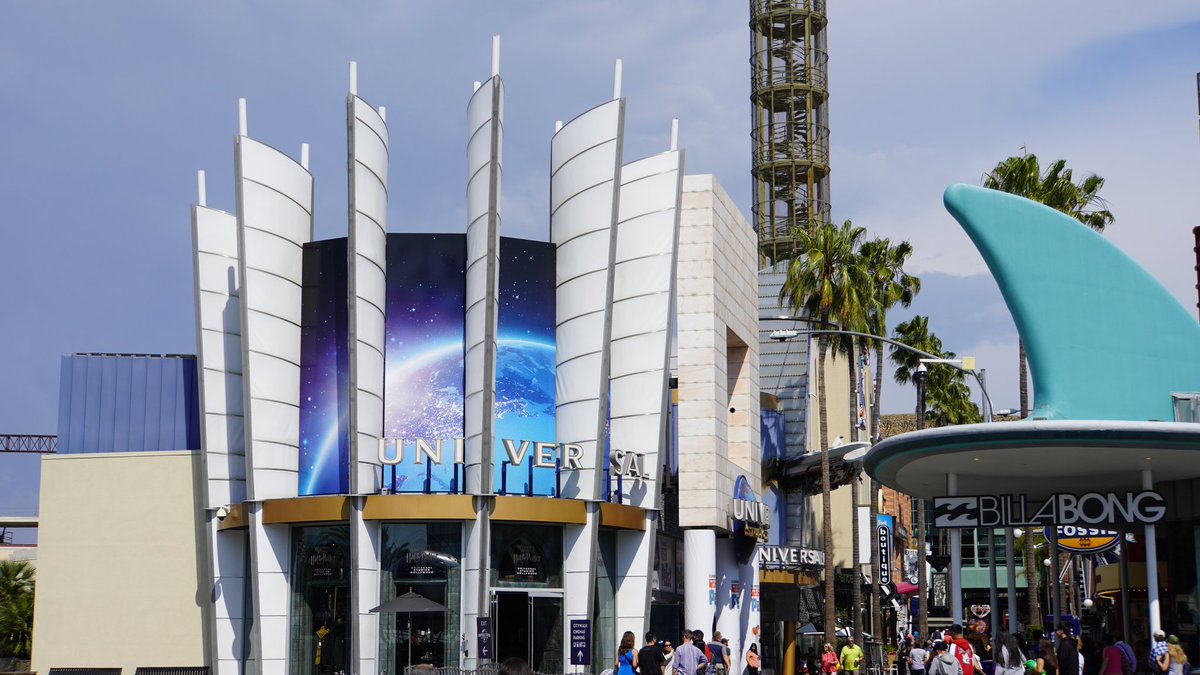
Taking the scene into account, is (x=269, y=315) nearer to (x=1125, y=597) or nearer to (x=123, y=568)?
(x=123, y=568)

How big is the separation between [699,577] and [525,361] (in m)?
8.67

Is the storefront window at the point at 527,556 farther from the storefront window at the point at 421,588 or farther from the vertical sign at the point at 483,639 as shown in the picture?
the vertical sign at the point at 483,639

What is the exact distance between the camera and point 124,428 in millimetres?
41250

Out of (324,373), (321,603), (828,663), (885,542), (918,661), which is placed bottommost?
(828,663)

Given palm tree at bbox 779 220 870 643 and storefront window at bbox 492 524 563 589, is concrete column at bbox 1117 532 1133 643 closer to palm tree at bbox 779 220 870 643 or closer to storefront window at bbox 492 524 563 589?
storefront window at bbox 492 524 563 589

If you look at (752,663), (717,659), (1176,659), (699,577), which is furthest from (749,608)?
(1176,659)

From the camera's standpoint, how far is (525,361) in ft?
124

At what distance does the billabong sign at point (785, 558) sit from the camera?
1858 inches

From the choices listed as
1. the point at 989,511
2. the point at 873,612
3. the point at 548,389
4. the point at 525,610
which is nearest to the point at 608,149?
the point at 548,389

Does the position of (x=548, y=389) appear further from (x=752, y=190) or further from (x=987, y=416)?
(x=752, y=190)

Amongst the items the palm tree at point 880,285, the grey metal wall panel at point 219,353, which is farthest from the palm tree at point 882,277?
the grey metal wall panel at point 219,353

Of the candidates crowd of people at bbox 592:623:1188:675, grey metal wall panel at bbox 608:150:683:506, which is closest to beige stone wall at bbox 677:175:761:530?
grey metal wall panel at bbox 608:150:683:506

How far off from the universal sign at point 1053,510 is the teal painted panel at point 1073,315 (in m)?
1.61

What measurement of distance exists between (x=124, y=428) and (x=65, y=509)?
283 cm
